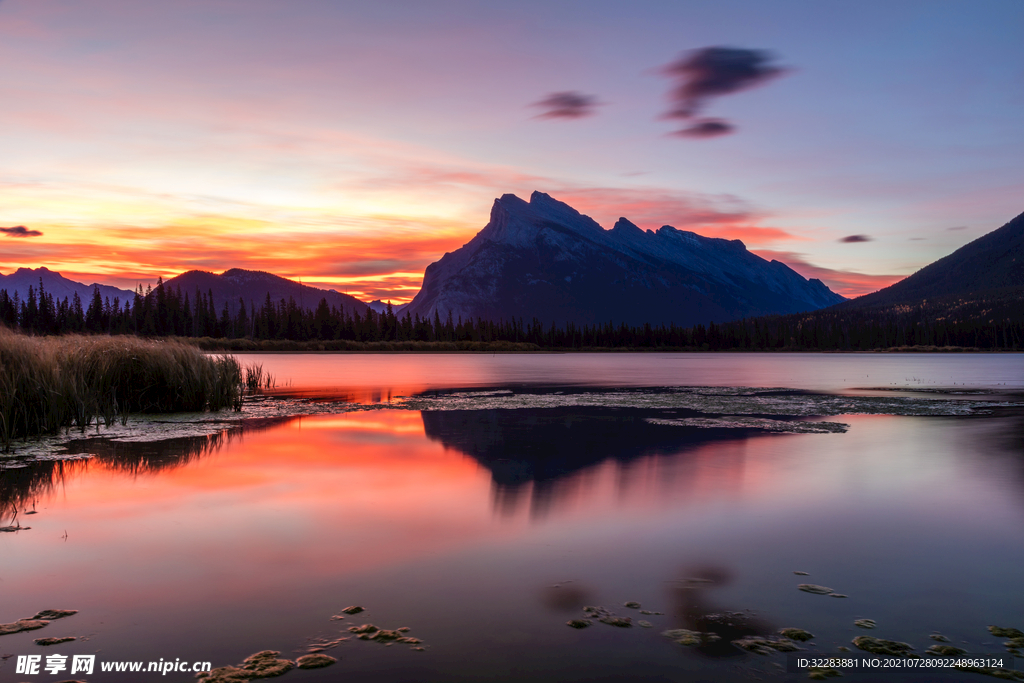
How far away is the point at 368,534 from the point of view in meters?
10.6

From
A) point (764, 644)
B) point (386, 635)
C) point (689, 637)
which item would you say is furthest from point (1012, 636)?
point (386, 635)

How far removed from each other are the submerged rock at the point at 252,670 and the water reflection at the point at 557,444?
6061 mm

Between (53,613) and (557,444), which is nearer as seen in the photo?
(53,613)

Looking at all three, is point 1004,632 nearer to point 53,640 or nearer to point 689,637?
point 689,637

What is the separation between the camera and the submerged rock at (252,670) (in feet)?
19.6

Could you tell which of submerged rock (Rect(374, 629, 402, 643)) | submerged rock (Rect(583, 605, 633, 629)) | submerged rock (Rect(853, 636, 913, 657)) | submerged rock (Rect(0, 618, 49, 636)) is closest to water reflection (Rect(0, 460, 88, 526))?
submerged rock (Rect(0, 618, 49, 636))

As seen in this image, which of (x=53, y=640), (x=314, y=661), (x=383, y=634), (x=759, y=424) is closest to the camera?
(x=314, y=661)

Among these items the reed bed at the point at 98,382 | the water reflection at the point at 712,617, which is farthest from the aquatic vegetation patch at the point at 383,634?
the reed bed at the point at 98,382

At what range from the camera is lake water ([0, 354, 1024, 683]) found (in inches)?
261

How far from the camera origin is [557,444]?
19938 mm

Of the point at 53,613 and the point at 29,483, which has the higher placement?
the point at 29,483

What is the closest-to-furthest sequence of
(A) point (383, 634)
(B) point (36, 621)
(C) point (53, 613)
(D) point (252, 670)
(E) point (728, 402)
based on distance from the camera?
(D) point (252, 670), (A) point (383, 634), (B) point (36, 621), (C) point (53, 613), (E) point (728, 402)

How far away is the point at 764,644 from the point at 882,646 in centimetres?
119

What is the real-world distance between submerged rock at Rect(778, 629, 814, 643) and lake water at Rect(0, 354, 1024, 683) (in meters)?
0.16
